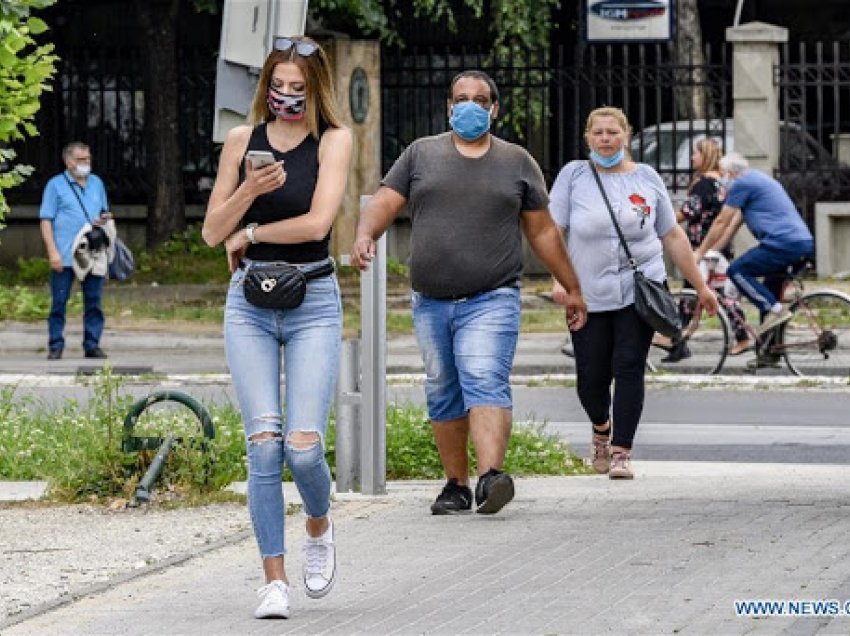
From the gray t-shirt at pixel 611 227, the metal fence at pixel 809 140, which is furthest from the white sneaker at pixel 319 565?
the metal fence at pixel 809 140

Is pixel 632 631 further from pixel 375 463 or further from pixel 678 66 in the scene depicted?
pixel 678 66

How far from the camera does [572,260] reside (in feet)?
37.3

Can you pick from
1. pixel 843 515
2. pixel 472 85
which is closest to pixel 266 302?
pixel 472 85

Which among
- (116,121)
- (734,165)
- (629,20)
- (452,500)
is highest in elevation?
(629,20)

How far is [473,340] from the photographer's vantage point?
31.7ft

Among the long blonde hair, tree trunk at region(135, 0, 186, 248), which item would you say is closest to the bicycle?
tree trunk at region(135, 0, 186, 248)

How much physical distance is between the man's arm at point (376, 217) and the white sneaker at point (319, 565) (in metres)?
1.86

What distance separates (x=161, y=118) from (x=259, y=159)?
1964 cm

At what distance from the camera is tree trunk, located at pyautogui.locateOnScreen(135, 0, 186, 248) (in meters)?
27.0

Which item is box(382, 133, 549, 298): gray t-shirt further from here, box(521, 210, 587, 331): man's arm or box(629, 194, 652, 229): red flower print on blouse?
box(629, 194, 652, 229): red flower print on blouse

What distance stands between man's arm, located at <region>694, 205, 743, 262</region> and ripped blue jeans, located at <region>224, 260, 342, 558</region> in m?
10.4

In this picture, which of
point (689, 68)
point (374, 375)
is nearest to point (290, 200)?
point (374, 375)

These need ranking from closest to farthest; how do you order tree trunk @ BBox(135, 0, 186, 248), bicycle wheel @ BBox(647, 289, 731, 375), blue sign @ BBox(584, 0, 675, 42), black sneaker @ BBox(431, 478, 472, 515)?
black sneaker @ BBox(431, 478, 472, 515) → bicycle wheel @ BBox(647, 289, 731, 375) → blue sign @ BBox(584, 0, 675, 42) → tree trunk @ BBox(135, 0, 186, 248)

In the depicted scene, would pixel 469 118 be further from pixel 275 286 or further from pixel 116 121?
pixel 116 121
